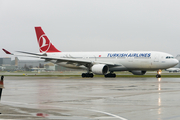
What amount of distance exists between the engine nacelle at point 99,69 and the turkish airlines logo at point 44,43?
41.2 feet

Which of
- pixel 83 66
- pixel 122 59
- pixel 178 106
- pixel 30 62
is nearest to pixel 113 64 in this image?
pixel 122 59

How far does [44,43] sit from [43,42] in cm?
29

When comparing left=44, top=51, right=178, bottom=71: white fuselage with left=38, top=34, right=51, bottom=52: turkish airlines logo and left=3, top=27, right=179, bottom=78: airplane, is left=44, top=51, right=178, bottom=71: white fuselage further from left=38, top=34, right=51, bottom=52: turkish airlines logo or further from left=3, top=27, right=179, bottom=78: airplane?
left=38, top=34, right=51, bottom=52: turkish airlines logo

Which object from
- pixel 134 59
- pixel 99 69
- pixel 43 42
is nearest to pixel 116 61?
pixel 134 59

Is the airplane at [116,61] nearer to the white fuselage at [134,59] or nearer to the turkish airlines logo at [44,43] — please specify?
the white fuselage at [134,59]

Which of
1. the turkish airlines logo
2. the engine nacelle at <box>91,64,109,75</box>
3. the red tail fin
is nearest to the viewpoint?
the engine nacelle at <box>91,64,109,75</box>

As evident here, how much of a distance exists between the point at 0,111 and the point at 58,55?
42107 millimetres

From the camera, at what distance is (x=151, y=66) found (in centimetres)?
4459

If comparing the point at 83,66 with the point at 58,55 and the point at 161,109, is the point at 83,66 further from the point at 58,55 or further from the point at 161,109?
the point at 161,109

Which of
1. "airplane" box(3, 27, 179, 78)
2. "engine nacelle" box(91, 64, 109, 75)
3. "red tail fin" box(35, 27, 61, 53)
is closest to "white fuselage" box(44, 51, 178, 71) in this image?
"airplane" box(3, 27, 179, 78)

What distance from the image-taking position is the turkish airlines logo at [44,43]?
5491cm

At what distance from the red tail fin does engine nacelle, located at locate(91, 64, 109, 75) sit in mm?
11556

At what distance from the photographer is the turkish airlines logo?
54906mm

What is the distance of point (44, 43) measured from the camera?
55125 millimetres
